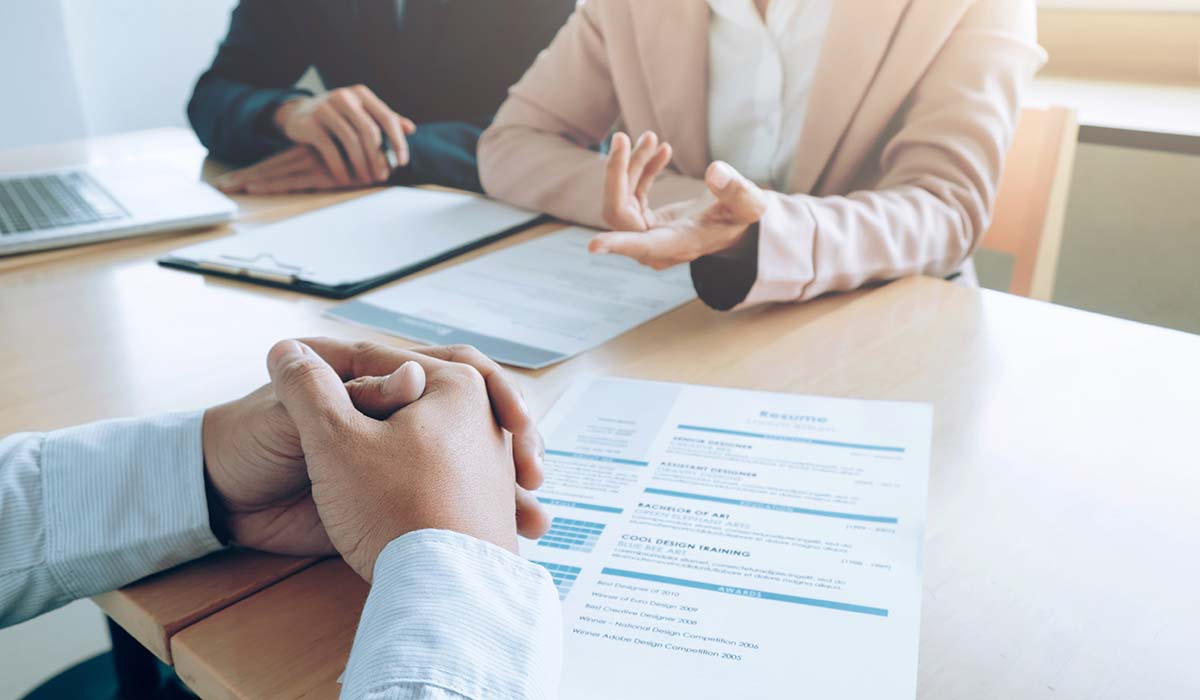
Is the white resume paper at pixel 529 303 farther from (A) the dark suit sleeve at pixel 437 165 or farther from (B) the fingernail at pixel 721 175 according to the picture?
(A) the dark suit sleeve at pixel 437 165

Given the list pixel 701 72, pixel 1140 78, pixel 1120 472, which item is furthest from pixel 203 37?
pixel 1120 472

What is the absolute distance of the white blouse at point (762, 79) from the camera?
1.13 metres

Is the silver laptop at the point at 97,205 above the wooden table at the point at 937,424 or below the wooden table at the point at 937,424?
above

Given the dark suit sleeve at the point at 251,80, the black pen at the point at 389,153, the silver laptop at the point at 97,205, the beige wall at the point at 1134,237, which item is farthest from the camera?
the beige wall at the point at 1134,237

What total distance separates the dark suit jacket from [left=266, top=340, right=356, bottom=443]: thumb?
117cm

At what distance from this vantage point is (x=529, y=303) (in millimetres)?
889

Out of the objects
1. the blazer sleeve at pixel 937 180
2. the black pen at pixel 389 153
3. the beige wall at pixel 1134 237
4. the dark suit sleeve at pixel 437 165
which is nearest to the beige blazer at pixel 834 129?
the blazer sleeve at pixel 937 180

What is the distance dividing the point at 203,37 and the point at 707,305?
267 centimetres

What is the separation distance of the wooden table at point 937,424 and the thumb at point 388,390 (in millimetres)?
90

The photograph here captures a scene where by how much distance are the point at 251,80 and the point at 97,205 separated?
29.5 inches

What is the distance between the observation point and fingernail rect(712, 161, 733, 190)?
0.79 meters

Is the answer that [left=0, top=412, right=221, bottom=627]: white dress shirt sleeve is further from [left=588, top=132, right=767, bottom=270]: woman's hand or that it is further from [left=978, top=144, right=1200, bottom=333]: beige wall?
[left=978, top=144, right=1200, bottom=333]: beige wall

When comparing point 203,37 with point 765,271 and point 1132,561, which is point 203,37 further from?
point 1132,561

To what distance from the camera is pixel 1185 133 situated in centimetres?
146
